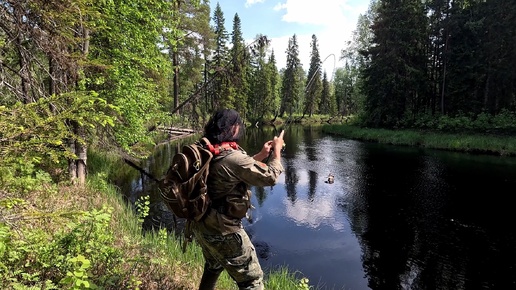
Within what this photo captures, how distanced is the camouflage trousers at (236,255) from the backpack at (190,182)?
0.26 metres

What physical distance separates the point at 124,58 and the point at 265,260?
6987mm

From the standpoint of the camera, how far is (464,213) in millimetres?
11586

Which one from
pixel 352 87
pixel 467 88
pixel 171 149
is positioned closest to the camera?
pixel 171 149

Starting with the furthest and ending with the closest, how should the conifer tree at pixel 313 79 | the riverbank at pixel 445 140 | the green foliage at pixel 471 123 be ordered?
the green foliage at pixel 471 123
the riverbank at pixel 445 140
the conifer tree at pixel 313 79

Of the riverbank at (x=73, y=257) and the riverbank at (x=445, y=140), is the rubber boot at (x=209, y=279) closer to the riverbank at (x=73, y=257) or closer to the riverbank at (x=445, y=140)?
the riverbank at (x=73, y=257)

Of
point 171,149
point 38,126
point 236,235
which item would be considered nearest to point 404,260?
point 236,235

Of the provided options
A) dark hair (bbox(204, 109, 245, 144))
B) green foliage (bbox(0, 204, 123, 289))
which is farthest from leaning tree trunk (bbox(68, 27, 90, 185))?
dark hair (bbox(204, 109, 245, 144))

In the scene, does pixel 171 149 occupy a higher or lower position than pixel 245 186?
lower

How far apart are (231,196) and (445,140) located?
93.8 feet

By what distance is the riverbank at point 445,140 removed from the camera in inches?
908

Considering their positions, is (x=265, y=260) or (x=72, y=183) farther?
(x=265, y=260)

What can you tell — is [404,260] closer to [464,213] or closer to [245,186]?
[464,213]

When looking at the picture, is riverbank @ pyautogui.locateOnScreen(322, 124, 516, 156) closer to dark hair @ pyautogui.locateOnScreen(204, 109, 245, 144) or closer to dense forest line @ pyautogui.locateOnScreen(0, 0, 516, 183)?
dense forest line @ pyautogui.locateOnScreen(0, 0, 516, 183)

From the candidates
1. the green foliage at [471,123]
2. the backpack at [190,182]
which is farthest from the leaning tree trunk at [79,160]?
the green foliage at [471,123]
